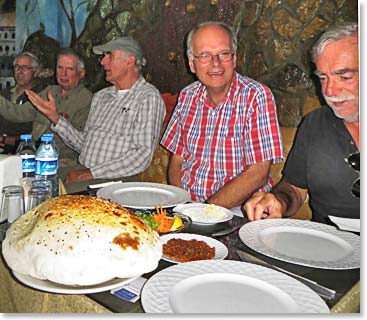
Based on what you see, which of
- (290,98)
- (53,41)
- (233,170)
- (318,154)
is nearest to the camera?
(318,154)

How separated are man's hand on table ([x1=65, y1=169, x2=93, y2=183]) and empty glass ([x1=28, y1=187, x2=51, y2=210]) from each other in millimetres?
990

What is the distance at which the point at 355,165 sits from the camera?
1029 millimetres

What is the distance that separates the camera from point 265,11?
153cm

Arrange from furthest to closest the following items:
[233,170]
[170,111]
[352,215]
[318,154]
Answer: [170,111]
[233,170]
[318,154]
[352,215]

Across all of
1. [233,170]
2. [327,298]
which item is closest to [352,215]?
[327,298]

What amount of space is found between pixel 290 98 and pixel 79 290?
4.00ft

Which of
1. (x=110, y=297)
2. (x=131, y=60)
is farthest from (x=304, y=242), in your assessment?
(x=131, y=60)

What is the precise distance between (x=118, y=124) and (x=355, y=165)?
46.7 inches

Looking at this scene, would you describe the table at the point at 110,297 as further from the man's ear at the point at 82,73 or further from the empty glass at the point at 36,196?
the man's ear at the point at 82,73

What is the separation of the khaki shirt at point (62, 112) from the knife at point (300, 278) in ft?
4.65

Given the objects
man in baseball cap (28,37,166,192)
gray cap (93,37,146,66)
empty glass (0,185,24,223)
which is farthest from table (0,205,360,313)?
gray cap (93,37,146,66)

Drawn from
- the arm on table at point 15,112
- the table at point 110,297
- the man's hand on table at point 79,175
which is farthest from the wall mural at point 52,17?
the table at point 110,297

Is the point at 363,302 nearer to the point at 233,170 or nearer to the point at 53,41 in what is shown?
the point at 233,170

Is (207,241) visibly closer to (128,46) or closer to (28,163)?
(28,163)
